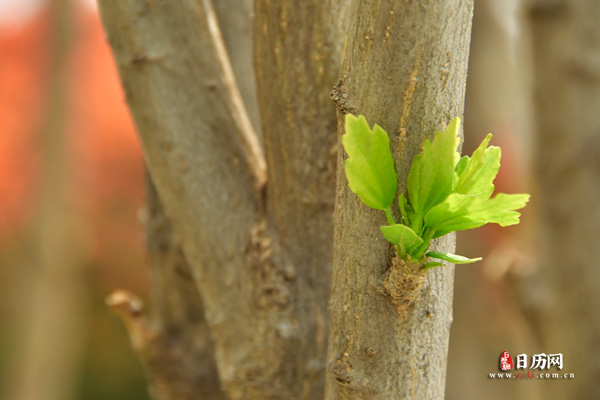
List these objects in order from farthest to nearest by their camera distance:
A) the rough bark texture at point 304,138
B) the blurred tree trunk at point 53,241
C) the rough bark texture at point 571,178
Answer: the blurred tree trunk at point 53,241 → the rough bark texture at point 571,178 → the rough bark texture at point 304,138

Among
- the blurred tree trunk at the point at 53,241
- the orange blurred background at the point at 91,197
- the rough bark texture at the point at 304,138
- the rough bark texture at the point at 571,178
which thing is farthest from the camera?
the orange blurred background at the point at 91,197

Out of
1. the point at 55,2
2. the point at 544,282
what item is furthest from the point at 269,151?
the point at 55,2

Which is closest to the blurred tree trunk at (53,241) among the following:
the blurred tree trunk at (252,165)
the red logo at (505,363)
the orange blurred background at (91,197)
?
the orange blurred background at (91,197)

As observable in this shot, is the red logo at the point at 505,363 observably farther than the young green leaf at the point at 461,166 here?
Yes

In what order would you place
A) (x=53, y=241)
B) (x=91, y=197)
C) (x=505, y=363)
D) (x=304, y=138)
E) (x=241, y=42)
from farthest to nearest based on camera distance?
(x=91, y=197), (x=53, y=241), (x=241, y=42), (x=505, y=363), (x=304, y=138)

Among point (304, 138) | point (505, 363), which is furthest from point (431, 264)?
point (505, 363)

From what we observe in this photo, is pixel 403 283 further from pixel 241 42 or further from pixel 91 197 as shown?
pixel 91 197

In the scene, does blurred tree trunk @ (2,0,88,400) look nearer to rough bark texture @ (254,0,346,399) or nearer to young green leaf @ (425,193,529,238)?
rough bark texture @ (254,0,346,399)

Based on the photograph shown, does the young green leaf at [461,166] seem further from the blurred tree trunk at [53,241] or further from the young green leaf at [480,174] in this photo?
the blurred tree trunk at [53,241]
